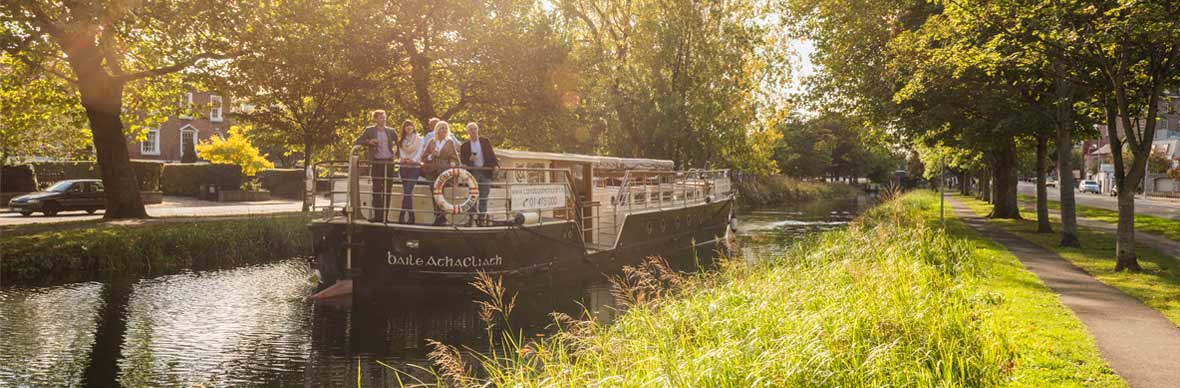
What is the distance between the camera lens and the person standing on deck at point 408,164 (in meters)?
14.4

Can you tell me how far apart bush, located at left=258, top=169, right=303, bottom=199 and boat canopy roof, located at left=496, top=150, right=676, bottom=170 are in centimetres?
3048

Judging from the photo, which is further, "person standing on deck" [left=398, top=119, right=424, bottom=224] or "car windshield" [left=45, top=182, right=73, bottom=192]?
"car windshield" [left=45, top=182, right=73, bottom=192]

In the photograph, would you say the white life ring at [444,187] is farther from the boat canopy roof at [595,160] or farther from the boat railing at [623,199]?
the boat railing at [623,199]

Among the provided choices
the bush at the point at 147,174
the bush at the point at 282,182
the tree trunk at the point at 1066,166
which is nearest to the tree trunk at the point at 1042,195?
the tree trunk at the point at 1066,166

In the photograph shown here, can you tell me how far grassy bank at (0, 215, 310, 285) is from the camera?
16625 millimetres

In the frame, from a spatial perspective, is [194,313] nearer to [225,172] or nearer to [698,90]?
[698,90]

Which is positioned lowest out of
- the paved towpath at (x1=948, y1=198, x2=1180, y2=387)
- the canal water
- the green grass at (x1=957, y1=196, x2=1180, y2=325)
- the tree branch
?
the canal water

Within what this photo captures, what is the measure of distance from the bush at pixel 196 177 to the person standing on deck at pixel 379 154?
1237 inches

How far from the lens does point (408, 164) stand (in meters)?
14.3

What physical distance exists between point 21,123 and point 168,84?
4.45 metres

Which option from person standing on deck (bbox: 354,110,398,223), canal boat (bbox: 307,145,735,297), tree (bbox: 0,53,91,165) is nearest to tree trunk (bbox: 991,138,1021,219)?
canal boat (bbox: 307,145,735,297)

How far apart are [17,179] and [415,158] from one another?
1179 inches

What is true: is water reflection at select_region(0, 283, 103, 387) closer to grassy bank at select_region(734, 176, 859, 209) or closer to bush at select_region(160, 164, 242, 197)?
bush at select_region(160, 164, 242, 197)

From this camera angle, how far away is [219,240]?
20.0 m
